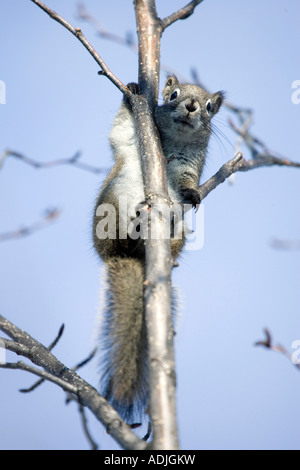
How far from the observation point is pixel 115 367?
3180 mm

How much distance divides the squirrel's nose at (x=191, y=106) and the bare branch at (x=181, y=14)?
62 centimetres

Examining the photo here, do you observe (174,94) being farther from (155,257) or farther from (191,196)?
(155,257)

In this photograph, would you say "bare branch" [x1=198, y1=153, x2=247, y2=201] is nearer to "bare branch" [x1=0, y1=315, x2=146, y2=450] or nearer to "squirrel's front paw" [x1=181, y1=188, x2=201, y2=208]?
"squirrel's front paw" [x1=181, y1=188, x2=201, y2=208]

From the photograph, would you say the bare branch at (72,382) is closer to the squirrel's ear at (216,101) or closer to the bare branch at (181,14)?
the bare branch at (181,14)

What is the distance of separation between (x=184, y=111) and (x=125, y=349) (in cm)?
212

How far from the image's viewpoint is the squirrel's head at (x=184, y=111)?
173 inches

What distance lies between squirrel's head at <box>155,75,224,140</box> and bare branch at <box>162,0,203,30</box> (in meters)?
0.63

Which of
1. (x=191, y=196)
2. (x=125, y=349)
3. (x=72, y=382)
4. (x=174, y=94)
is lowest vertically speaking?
(x=72, y=382)

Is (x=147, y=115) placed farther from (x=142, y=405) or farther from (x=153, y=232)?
(x=142, y=405)

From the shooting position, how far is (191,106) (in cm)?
448

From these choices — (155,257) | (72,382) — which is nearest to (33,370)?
(72,382)

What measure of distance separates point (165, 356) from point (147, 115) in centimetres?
201

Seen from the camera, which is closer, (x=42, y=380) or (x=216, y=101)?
(x=42, y=380)
